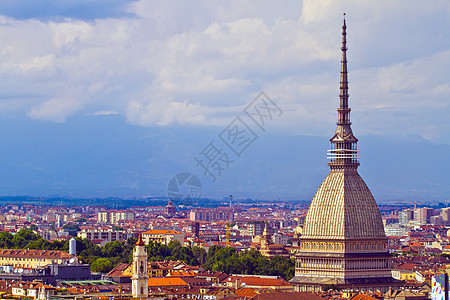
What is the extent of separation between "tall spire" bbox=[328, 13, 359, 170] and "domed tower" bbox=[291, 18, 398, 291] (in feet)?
0.19

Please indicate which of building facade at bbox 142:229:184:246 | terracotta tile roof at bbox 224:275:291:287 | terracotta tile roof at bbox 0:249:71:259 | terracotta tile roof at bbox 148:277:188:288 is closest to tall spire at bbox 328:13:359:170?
terracotta tile roof at bbox 224:275:291:287

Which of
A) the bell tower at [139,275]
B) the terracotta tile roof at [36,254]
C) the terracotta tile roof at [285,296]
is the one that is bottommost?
the terracotta tile roof at [285,296]

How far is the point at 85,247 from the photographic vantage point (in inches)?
4626

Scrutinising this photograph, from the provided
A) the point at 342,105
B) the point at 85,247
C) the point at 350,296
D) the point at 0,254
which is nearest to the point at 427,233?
the point at 85,247

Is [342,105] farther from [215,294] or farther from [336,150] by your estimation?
[215,294]

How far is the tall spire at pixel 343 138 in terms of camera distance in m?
79.4

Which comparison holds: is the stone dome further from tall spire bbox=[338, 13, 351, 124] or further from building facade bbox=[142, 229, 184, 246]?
building facade bbox=[142, 229, 184, 246]

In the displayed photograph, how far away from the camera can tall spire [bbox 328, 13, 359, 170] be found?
261ft

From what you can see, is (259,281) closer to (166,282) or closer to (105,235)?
(166,282)

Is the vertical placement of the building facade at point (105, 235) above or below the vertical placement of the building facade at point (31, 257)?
above

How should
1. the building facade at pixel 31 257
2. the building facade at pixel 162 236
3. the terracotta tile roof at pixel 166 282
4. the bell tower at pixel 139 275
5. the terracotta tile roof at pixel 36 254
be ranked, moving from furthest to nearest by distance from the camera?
the building facade at pixel 162 236, the terracotta tile roof at pixel 36 254, the building facade at pixel 31 257, the terracotta tile roof at pixel 166 282, the bell tower at pixel 139 275

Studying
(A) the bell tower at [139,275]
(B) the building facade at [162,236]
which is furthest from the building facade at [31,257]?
(B) the building facade at [162,236]

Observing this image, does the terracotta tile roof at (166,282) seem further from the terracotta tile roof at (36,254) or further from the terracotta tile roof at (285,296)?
the terracotta tile roof at (36,254)

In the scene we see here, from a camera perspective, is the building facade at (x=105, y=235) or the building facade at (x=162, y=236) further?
the building facade at (x=105, y=235)
